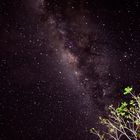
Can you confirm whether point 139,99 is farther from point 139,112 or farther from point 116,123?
point 116,123

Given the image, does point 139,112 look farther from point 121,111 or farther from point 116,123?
point 116,123

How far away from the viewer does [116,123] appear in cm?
1255

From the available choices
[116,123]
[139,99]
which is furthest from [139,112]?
[116,123]

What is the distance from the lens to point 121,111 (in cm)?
1138

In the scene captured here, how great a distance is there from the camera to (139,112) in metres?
11.1

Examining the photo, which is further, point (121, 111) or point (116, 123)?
point (116, 123)

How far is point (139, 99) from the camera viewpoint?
455 inches

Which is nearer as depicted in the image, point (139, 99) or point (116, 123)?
point (139, 99)

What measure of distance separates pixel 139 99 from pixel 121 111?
0.94 m

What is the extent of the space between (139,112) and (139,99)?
653 millimetres

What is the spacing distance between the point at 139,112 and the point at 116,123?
1751 mm

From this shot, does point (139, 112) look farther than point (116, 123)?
No

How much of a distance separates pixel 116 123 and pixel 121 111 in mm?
1378
